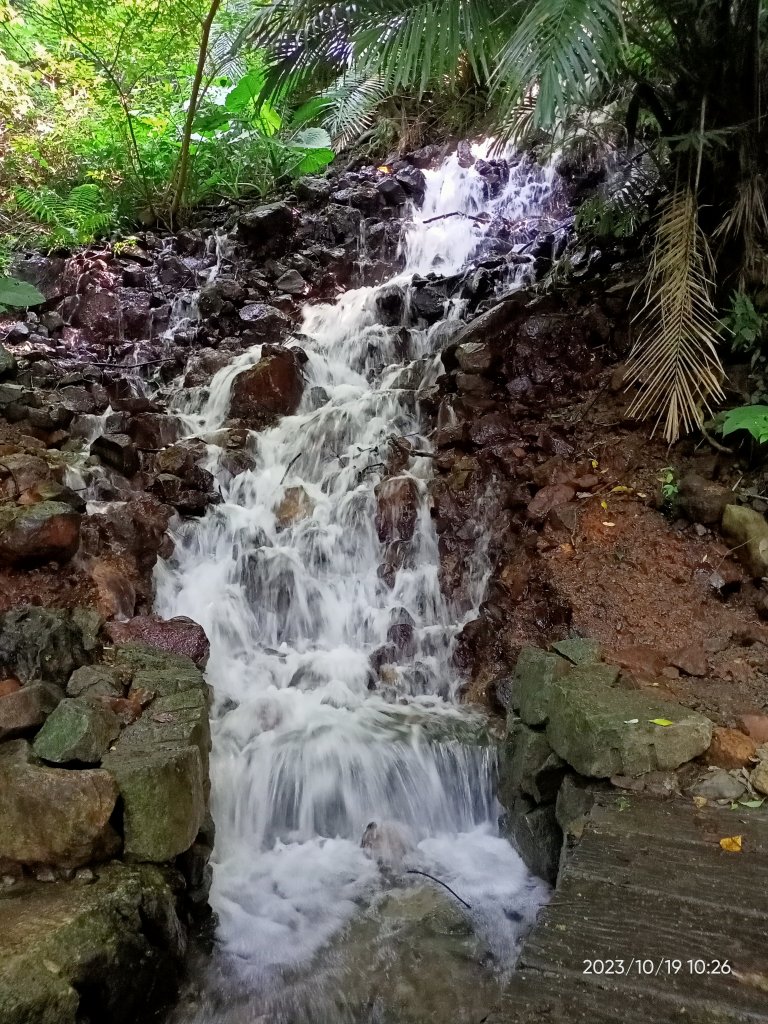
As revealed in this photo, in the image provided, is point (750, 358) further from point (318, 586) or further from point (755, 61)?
point (318, 586)

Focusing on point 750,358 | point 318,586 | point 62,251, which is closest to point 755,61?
point 750,358

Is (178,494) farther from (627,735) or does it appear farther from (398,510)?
(627,735)

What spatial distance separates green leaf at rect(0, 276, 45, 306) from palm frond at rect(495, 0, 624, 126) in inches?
162

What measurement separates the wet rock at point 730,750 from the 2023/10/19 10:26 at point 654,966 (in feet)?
4.02

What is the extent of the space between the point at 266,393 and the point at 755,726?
583 centimetres

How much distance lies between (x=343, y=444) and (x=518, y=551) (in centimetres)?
251

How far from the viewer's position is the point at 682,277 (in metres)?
4.68

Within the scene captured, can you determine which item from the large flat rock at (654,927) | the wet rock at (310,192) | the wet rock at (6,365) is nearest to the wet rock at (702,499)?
the large flat rock at (654,927)

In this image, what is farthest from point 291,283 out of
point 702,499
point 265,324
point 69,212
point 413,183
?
point 702,499

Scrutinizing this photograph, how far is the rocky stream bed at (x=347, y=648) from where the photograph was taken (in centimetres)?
309

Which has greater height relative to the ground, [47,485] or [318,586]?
[47,485]

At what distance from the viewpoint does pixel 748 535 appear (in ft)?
14.1

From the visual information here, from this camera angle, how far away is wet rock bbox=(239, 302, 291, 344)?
9016 mm

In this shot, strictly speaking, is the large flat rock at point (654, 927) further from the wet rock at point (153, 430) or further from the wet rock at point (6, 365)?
the wet rock at point (6, 365)
